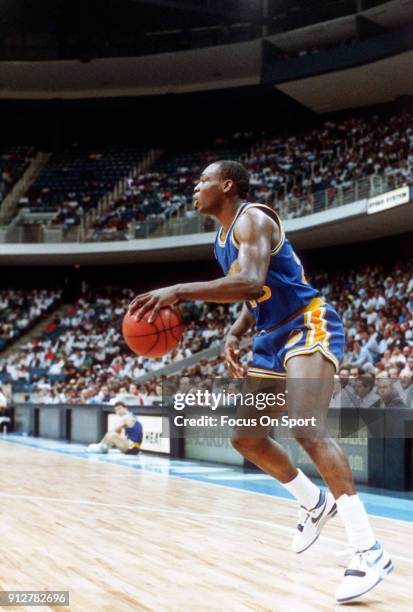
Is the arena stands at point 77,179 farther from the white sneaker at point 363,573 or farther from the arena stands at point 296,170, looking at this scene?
the white sneaker at point 363,573

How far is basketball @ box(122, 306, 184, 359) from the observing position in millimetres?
4215

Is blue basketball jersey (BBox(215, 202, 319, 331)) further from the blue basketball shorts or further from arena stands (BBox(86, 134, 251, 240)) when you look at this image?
arena stands (BBox(86, 134, 251, 240))

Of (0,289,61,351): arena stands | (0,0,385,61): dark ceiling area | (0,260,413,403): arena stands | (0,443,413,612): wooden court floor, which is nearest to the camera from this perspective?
(0,443,413,612): wooden court floor

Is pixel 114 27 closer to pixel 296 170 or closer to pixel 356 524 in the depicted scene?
pixel 296 170

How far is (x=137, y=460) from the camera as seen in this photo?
44.3ft

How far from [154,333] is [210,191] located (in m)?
0.83

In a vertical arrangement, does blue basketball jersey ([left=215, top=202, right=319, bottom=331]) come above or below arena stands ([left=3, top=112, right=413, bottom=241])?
below

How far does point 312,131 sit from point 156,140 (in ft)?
22.8

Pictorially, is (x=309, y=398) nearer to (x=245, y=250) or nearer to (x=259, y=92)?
(x=245, y=250)

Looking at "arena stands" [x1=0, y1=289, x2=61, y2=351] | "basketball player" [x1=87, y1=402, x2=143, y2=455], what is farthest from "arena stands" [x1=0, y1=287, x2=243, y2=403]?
"basketball player" [x1=87, y1=402, x2=143, y2=455]

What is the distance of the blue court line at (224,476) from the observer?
7873 mm

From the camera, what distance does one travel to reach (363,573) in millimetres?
3803

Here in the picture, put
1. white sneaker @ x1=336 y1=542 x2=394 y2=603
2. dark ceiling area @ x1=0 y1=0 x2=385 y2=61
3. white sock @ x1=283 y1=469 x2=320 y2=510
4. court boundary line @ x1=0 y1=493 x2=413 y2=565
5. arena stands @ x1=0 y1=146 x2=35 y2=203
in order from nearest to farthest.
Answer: white sneaker @ x1=336 y1=542 x2=394 y2=603
white sock @ x1=283 y1=469 x2=320 y2=510
court boundary line @ x1=0 y1=493 x2=413 y2=565
dark ceiling area @ x1=0 y1=0 x2=385 y2=61
arena stands @ x1=0 y1=146 x2=35 y2=203

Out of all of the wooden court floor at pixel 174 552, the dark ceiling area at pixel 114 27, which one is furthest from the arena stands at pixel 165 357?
the dark ceiling area at pixel 114 27
